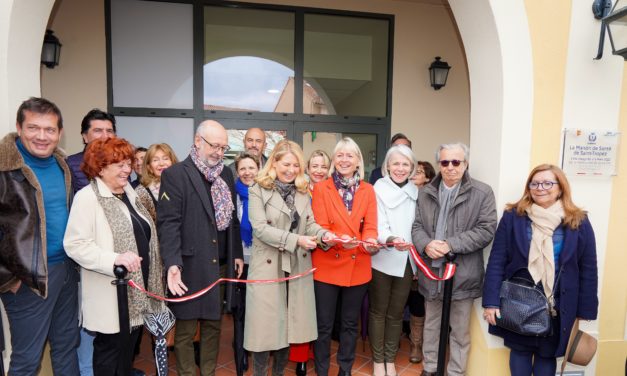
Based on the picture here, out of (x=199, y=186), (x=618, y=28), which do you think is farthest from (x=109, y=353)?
(x=618, y=28)

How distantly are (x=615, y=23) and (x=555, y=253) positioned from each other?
6.37 feet

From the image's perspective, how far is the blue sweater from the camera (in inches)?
99.4

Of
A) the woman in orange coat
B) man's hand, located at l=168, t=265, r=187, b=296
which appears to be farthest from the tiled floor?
man's hand, located at l=168, t=265, r=187, b=296

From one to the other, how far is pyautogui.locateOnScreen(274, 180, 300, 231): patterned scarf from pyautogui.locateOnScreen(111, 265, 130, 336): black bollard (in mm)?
1263

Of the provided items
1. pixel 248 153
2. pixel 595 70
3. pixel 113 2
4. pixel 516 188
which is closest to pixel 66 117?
pixel 113 2

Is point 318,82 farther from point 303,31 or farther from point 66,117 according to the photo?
point 66,117

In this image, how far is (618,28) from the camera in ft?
10.1

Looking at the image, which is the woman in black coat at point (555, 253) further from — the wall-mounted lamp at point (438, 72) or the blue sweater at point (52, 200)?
the wall-mounted lamp at point (438, 72)

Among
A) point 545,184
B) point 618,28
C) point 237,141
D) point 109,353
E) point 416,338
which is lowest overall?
point 416,338

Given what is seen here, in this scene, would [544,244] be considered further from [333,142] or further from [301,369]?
[333,142]

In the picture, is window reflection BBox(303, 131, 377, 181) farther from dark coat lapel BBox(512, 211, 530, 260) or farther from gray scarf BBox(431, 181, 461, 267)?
dark coat lapel BBox(512, 211, 530, 260)

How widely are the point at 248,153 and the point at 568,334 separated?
313cm

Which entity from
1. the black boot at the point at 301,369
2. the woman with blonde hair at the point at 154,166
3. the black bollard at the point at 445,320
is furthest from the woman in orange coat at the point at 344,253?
the woman with blonde hair at the point at 154,166

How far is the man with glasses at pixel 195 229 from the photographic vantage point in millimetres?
2799
